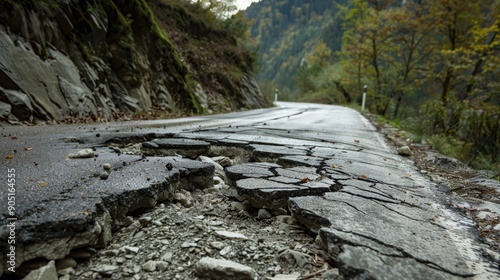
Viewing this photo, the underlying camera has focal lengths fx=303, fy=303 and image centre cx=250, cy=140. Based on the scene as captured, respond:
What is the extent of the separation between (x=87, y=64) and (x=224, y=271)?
725 cm

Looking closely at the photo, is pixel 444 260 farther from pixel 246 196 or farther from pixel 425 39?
pixel 425 39

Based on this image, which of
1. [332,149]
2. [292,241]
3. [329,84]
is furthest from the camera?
[329,84]

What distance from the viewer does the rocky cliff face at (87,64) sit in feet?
16.8

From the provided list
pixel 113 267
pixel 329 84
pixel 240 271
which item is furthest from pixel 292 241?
pixel 329 84

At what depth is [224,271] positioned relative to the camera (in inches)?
47.5

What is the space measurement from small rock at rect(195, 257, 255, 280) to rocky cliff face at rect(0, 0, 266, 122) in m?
4.80

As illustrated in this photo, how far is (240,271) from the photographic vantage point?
1.21m

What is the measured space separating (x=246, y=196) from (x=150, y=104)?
7.45 meters

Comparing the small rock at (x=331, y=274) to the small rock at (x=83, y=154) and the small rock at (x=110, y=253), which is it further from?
the small rock at (x=83, y=154)

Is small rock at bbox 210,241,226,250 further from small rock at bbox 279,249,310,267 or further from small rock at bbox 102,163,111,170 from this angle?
small rock at bbox 102,163,111,170

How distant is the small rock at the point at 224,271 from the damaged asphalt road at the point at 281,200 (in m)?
0.37

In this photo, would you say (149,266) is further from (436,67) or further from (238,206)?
(436,67)

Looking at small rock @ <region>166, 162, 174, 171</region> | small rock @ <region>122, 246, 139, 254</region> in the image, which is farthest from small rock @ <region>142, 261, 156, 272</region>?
small rock @ <region>166, 162, 174, 171</region>

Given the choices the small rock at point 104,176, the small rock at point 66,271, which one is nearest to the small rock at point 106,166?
the small rock at point 104,176
